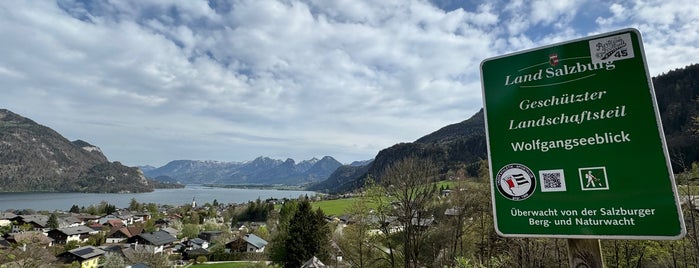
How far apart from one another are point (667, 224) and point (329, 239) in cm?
3348

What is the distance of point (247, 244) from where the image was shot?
53906 mm

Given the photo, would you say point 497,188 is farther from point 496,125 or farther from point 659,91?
point 659,91

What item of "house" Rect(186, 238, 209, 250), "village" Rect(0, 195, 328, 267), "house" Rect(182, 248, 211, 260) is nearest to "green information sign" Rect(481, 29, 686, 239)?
"village" Rect(0, 195, 328, 267)

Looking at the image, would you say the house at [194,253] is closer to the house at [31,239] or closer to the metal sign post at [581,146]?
the house at [31,239]

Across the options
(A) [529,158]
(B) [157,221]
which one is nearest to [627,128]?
(A) [529,158]

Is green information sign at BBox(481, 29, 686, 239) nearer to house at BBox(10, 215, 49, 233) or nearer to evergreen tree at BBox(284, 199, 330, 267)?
evergreen tree at BBox(284, 199, 330, 267)

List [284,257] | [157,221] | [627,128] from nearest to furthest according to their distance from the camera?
[627,128] → [284,257] → [157,221]

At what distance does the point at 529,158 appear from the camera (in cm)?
206

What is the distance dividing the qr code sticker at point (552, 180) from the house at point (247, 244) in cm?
5518

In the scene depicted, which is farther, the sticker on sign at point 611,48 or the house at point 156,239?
the house at point 156,239

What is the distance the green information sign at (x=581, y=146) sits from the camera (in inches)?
69.4

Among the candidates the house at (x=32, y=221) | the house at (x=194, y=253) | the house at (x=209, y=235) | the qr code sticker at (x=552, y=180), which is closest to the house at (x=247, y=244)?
the house at (x=194, y=253)

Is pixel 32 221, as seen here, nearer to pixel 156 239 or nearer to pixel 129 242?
pixel 129 242

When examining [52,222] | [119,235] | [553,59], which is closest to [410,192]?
[553,59]
